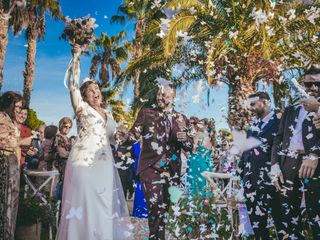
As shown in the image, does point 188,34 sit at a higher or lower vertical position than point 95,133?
higher

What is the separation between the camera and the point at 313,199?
4.07 metres

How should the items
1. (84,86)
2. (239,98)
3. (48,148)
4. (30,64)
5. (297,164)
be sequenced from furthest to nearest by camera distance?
(30,64), (239,98), (48,148), (84,86), (297,164)

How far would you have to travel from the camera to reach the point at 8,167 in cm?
493

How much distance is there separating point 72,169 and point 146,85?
52.6 ft

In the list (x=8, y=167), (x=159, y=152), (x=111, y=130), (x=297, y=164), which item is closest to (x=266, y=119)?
(x=297, y=164)

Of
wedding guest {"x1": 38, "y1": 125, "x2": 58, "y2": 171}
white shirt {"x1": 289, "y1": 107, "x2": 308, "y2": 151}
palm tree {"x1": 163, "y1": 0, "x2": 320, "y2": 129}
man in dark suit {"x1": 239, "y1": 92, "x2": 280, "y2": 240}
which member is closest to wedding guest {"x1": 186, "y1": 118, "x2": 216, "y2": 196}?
palm tree {"x1": 163, "y1": 0, "x2": 320, "y2": 129}

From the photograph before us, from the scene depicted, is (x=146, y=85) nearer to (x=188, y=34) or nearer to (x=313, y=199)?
(x=188, y=34)

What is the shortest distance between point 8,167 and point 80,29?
1.70 metres

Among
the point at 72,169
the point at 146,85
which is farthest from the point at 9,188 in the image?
the point at 146,85

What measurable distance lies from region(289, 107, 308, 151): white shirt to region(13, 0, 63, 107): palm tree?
52.0 ft

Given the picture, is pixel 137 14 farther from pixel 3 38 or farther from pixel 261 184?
pixel 261 184

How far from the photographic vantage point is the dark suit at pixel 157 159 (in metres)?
4.84

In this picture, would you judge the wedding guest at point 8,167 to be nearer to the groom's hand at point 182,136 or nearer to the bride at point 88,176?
the bride at point 88,176

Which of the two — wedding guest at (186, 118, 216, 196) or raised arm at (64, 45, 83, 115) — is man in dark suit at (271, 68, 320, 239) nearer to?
raised arm at (64, 45, 83, 115)
